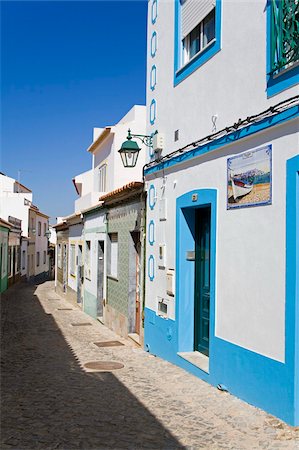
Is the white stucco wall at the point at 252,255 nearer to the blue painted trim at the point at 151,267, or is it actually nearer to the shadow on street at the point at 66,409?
the shadow on street at the point at 66,409

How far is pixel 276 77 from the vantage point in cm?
522

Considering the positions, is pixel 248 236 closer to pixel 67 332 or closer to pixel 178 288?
pixel 178 288

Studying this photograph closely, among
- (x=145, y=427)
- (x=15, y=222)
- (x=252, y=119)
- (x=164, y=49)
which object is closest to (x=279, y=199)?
(x=252, y=119)

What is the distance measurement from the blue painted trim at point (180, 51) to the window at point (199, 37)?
0.43 ft

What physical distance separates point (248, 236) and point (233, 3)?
2.99m

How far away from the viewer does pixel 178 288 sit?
7887 mm

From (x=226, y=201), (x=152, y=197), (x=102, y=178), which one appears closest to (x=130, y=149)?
(x=152, y=197)

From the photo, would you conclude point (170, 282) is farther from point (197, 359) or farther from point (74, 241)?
point (74, 241)

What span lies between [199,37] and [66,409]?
5714mm

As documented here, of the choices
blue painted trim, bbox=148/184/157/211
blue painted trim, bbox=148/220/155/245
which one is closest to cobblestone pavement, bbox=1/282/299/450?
blue painted trim, bbox=148/220/155/245

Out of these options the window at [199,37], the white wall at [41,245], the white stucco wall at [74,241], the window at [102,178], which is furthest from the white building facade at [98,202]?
the white wall at [41,245]

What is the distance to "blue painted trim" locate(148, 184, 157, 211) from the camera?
30.2ft

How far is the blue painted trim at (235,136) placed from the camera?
16.2 feet

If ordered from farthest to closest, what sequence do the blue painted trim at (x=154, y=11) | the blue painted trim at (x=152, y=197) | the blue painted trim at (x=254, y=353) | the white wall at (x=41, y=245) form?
the white wall at (x=41, y=245)
the blue painted trim at (x=154, y=11)
the blue painted trim at (x=152, y=197)
the blue painted trim at (x=254, y=353)
